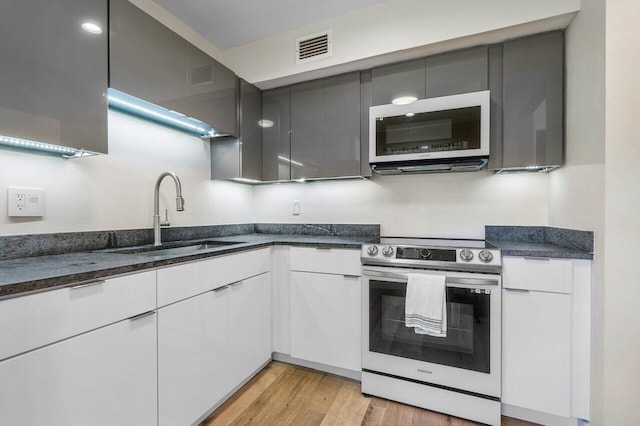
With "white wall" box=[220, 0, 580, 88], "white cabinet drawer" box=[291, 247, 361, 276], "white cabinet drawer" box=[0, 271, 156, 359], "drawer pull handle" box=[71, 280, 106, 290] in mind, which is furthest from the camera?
"white cabinet drawer" box=[291, 247, 361, 276]

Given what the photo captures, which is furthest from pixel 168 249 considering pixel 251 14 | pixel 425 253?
pixel 251 14

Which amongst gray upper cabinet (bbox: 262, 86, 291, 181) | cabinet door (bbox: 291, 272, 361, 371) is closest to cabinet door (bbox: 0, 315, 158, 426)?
cabinet door (bbox: 291, 272, 361, 371)

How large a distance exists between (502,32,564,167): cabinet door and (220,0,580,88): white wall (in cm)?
13

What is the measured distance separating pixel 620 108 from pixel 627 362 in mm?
1159

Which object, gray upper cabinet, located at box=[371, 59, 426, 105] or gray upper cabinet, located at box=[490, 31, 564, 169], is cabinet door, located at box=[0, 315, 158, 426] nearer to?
gray upper cabinet, located at box=[371, 59, 426, 105]

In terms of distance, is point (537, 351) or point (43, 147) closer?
point (43, 147)

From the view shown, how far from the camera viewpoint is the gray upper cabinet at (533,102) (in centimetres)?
177

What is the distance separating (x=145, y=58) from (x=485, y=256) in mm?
2135

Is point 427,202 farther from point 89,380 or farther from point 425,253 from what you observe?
point 89,380

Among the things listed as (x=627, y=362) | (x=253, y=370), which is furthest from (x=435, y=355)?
(x=253, y=370)

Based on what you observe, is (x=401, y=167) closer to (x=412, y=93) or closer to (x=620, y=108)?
(x=412, y=93)

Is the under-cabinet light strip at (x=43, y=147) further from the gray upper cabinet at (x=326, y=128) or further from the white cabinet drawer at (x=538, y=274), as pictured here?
the white cabinet drawer at (x=538, y=274)

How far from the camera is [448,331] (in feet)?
5.44

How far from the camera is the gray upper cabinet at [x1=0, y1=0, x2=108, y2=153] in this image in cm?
108
